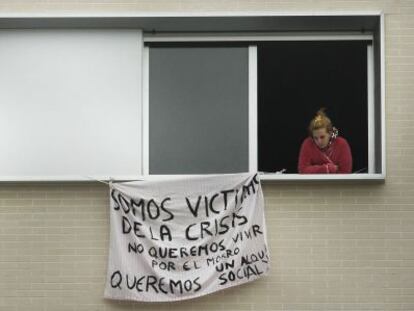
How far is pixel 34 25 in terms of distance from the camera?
8086 mm

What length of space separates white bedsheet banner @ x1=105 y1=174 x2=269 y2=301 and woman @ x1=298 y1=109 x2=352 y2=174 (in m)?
0.70

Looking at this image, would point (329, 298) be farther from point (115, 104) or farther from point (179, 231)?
point (115, 104)

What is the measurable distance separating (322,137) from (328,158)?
0.78 feet

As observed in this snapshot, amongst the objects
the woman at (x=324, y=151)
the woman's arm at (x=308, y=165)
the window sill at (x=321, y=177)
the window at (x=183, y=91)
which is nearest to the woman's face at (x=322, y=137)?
the woman at (x=324, y=151)

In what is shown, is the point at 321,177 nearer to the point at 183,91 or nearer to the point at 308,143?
the point at 308,143

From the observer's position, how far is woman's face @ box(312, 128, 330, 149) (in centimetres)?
795

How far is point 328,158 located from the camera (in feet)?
26.1

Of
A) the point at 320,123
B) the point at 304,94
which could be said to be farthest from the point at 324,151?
the point at 304,94

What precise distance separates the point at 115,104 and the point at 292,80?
2.01 meters

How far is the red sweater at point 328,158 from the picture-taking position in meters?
7.91

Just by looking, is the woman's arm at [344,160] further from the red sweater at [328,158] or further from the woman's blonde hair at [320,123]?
the woman's blonde hair at [320,123]

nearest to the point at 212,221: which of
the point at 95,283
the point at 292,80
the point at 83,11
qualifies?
the point at 95,283

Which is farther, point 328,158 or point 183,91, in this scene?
point 183,91

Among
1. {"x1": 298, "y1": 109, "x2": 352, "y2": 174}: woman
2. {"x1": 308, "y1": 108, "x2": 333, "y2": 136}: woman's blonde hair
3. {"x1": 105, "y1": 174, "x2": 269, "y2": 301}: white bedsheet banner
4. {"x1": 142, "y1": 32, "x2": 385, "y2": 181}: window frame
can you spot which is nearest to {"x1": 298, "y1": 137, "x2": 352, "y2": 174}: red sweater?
{"x1": 298, "y1": 109, "x2": 352, "y2": 174}: woman
